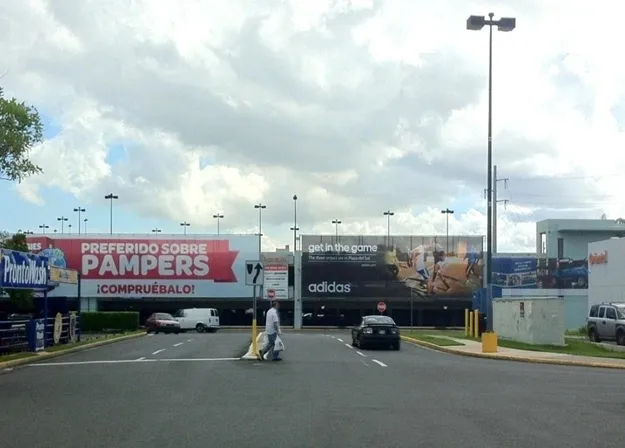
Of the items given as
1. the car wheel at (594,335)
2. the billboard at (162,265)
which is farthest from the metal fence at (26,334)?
the billboard at (162,265)

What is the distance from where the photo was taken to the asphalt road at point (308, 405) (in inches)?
413

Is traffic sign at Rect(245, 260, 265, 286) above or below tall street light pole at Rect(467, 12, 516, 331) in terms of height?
below

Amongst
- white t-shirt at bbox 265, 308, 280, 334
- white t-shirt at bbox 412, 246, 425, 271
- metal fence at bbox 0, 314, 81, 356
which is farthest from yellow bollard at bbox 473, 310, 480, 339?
white t-shirt at bbox 412, 246, 425, 271

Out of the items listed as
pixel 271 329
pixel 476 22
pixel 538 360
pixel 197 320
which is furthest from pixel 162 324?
pixel 476 22

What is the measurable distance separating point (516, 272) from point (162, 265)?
3376 centimetres

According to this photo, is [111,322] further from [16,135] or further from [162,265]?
[16,135]

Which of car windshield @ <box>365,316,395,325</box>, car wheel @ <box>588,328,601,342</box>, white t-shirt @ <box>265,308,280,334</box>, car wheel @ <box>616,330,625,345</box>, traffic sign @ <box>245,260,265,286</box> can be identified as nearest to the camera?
white t-shirt @ <box>265,308,280,334</box>

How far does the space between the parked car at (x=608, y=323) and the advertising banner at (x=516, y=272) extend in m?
41.2

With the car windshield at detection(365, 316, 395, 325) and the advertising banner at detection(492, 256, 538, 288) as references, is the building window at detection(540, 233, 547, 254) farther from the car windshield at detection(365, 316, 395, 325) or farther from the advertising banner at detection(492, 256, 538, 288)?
the car windshield at detection(365, 316, 395, 325)

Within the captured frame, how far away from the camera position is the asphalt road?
10.5 meters

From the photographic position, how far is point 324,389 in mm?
16188

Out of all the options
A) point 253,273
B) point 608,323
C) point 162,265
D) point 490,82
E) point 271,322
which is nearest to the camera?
point 271,322

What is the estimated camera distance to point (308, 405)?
13617mm

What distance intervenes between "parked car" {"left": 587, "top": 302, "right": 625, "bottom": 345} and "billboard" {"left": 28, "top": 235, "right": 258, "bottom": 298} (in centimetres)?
4417
